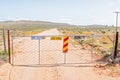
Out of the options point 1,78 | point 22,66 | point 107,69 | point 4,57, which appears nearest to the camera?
point 1,78

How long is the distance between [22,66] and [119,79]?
236 inches

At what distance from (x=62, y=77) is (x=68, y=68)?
2.39m

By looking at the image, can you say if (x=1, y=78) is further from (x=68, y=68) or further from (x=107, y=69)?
(x=107, y=69)

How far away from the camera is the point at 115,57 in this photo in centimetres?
1584

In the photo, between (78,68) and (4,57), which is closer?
(78,68)

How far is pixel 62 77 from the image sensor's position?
12.0 m

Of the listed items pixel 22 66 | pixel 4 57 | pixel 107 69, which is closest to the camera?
pixel 107 69

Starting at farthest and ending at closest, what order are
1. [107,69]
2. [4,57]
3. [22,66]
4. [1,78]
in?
[4,57]
[22,66]
[107,69]
[1,78]

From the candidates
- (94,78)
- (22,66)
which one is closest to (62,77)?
(94,78)

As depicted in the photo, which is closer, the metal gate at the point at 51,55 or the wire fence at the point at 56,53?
the metal gate at the point at 51,55

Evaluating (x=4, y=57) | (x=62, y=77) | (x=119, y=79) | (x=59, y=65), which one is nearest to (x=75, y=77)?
(x=62, y=77)

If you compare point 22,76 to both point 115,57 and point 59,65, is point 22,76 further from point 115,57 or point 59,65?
point 115,57

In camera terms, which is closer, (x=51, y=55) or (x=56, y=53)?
(x=51, y=55)

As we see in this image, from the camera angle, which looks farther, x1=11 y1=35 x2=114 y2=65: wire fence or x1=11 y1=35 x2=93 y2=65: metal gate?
x1=11 y1=35 x2=114 y2=65: wire fence
